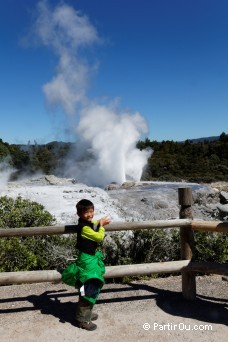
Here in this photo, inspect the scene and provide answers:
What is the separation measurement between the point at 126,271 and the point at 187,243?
84cm

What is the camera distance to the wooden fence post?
4688 mm

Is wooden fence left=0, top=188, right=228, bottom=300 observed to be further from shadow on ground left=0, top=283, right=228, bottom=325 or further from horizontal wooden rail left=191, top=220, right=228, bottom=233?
shadow on ground left=0, top=283, right=228, bottom=325

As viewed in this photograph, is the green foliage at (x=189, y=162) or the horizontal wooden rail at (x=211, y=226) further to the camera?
the green foliage at (x=189, y=162)

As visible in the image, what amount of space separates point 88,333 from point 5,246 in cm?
232

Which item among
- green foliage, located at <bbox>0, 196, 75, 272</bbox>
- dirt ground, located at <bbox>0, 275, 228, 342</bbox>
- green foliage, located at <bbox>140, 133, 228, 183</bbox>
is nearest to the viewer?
dirt ground, located at <bbox>0, 275, 228, 342</bbox>

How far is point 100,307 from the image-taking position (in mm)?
4469

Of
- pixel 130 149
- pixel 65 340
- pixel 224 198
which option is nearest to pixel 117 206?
pixel 224 198

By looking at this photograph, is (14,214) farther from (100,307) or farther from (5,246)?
(100,307)

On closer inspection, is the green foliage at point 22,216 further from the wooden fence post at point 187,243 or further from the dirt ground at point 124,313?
the wooden fence post at point 187,243

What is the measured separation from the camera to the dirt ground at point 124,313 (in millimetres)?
3800

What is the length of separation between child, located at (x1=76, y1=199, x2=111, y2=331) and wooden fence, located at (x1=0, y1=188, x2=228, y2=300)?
398 millimetres

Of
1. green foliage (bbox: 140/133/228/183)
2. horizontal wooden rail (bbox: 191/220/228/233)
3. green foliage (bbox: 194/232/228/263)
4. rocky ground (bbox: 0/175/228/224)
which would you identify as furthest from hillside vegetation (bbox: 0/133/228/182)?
horizontal wooden rail (bbox: 191/220/228/233)

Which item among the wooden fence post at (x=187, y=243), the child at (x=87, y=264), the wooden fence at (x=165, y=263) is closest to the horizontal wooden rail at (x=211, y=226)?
the wooden fence at (x=165, y=263)

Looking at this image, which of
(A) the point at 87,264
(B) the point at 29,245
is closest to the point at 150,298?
(A) the point at 87,264
